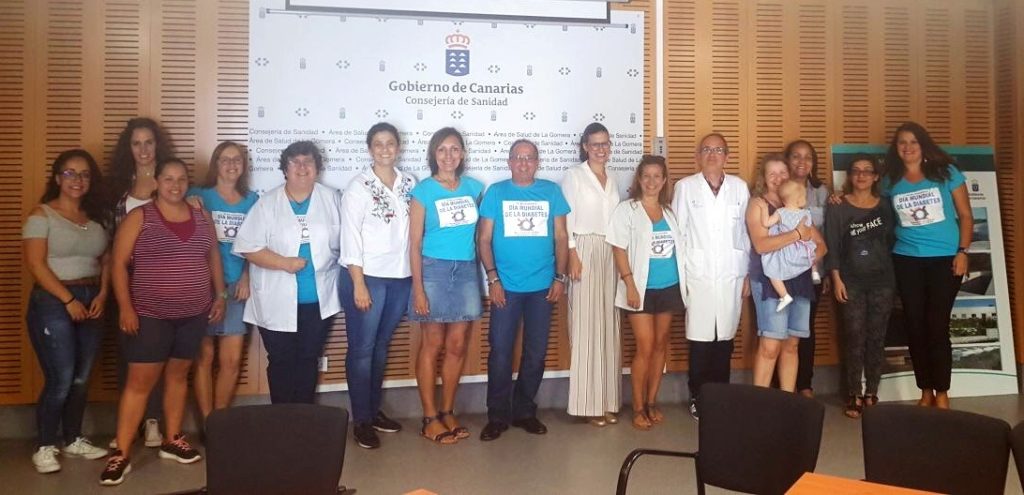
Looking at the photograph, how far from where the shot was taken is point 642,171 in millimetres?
4266

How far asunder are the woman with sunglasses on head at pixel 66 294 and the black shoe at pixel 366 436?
1.45 meters

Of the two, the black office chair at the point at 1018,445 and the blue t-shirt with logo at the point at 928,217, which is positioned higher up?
the blue t-shirt with logo at the point at 928,217

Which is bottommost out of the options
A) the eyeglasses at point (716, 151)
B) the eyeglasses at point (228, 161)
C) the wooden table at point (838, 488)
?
the wooden table at point (838, 488)

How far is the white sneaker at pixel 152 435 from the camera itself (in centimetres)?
396

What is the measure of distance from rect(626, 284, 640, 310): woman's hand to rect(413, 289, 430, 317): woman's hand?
4.18 ft

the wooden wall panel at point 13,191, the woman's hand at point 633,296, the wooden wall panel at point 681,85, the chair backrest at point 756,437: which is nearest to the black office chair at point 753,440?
the chair backrest at point 756,437

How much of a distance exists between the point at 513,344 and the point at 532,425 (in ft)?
1.78

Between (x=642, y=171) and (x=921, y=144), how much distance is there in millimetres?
2010

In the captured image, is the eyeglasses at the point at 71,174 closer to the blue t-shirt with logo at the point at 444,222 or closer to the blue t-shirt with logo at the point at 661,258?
the blue t-shirt with logo at the point at 444,222

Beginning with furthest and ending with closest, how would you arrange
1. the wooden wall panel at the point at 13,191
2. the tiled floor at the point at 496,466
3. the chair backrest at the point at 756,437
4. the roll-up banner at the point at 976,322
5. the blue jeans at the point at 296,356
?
1. the roll-up banner at the point at 976,322
2. the wooden wall panel at the point at 13,191
3. the blue jeans at the point at 296,356
4. the tiled floor at the point at 496,466
5. the chair backrest at the point at 756,437

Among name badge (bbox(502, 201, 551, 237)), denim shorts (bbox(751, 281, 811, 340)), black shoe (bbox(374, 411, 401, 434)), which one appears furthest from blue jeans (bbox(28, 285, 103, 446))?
denim shorts (bbox(751, 281, 811, 340))

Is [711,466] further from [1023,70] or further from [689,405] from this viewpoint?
[1023,70]

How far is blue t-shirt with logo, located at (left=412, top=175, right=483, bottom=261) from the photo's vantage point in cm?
401

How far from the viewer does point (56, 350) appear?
3.60 m
